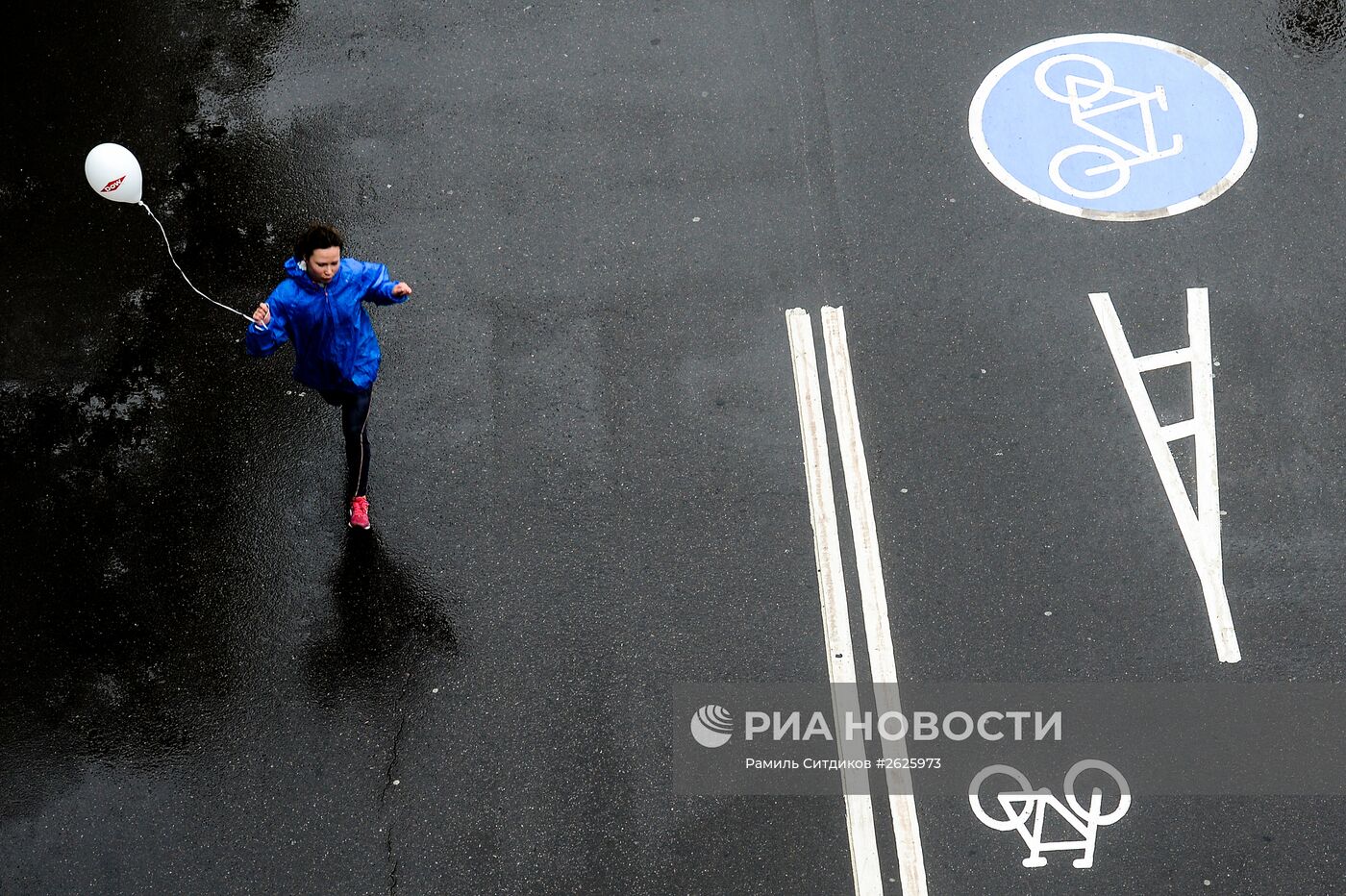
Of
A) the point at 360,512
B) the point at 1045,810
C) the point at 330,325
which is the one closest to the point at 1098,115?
the point at 1045,810

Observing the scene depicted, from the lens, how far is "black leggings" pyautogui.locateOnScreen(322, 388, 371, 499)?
20.5 ft

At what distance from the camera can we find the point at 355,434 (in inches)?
251

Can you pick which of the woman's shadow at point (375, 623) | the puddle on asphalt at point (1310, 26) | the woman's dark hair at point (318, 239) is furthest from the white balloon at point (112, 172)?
the puddle on asphalt at point (1310, 26)

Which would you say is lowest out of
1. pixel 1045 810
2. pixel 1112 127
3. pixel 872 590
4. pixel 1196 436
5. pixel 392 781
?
pixel 392 781

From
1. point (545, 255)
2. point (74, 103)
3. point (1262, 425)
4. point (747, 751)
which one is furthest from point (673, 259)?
point (74, 103)

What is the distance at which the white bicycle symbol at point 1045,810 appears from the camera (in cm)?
584

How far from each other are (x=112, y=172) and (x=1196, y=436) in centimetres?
603

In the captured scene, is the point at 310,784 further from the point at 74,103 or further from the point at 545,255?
the point at 74,103

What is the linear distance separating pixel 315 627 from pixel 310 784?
2.82 feet

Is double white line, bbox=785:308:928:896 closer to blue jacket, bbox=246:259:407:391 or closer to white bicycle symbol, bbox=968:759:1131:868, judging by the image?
white bicycle symbol, bbox=968:759:1131:868

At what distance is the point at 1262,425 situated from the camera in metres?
6.90

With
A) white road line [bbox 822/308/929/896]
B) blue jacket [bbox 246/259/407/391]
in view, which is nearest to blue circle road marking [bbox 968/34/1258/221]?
white road line [bbox 822/308/929/896]

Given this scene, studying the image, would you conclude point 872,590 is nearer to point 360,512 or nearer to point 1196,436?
point 1196,436

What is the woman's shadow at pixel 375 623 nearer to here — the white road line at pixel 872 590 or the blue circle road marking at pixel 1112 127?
the white road line at pixel 872 590
